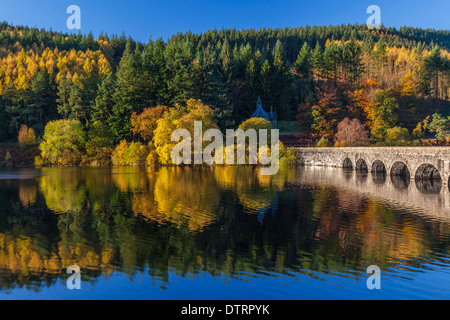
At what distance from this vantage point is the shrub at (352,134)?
3354 inches

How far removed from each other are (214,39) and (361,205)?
164 m

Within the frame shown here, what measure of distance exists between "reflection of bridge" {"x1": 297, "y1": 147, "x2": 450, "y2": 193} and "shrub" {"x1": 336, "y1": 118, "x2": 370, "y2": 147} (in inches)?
514

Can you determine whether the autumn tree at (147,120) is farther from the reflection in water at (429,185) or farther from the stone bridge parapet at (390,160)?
the reflection in water at (429,185)

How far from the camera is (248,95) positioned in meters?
112

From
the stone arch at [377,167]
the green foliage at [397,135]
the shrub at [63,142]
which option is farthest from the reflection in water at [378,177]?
the shrub at [63,142]

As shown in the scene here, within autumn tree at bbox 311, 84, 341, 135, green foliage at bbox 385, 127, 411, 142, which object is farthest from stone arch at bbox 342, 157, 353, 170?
autumn tree at bbox 311, 84, 341, 135

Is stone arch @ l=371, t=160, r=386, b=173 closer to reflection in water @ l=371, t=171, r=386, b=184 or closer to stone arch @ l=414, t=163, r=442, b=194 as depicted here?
reflection in water @ l=371, t=171, r=386, b=184

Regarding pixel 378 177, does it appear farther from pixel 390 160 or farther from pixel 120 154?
pixel 120 154

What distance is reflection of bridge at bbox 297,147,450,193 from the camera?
4378cm

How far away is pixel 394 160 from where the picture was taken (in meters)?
53.4

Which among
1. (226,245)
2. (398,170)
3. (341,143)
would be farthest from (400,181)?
(226,245)

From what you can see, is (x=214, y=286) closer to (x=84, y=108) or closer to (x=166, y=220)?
(x=166, y=220)

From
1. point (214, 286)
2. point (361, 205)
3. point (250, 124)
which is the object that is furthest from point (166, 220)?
point (250, 124)

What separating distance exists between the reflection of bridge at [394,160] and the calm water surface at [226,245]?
6073mm
